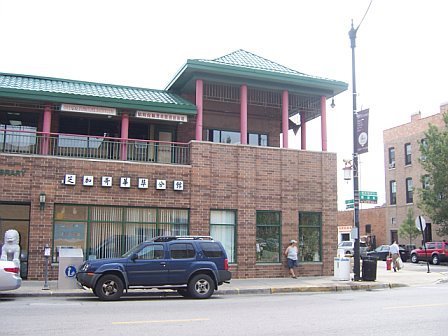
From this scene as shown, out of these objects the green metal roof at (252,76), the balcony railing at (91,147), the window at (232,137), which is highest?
the green metal roof at (252,76)

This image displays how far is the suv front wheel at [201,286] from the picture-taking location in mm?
15156

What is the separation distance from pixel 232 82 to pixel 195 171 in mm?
4158

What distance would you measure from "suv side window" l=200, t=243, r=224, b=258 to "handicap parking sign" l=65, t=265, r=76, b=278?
4.19 meters

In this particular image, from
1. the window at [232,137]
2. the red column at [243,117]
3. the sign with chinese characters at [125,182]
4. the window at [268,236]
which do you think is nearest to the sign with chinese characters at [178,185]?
the sign with chinese characters at [125,182]

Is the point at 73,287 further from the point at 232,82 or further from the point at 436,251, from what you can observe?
the point at 436,251

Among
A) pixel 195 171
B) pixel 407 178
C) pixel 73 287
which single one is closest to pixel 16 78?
pixel 195 171

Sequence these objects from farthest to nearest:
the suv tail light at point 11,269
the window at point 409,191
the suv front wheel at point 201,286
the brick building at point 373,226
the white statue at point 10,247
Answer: the brick building at point 373,226 < the window at point 409,191 < the white statue at point 10,247 < the suv front wheel at point 201,286 < the suv tail light at point 11,269

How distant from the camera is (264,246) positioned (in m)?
21.8

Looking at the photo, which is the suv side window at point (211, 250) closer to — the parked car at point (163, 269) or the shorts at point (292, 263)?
the parked car at point (163, 269)

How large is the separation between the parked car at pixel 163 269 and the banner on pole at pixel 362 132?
7.85 meters

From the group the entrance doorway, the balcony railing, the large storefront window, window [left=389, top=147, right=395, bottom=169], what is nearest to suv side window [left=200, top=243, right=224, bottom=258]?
the large storefront window

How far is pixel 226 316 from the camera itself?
11.1 metres

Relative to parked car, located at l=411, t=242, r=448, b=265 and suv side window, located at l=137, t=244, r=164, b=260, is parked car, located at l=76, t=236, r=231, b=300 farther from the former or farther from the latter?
parked car, located at l=411, t=242, r=448, b=265

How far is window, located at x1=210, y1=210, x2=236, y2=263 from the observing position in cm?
2119
